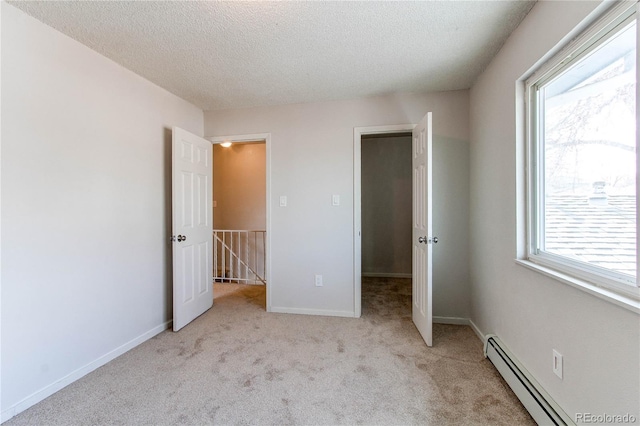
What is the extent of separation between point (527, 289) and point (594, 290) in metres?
0.54

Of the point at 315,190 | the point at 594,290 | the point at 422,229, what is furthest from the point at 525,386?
the point at 315,190

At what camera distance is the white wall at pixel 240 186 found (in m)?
4.82

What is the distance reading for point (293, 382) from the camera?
1712 mm

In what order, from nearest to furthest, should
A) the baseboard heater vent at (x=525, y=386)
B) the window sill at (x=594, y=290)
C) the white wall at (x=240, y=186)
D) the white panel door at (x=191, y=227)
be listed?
the window sill at (x=594, y=290) → the baseboard heater vent at (x=525, y=386) → the white panel door at (x=191, y=227) → the white wall at (x=240, y=186)

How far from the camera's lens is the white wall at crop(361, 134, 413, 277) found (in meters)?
4.49

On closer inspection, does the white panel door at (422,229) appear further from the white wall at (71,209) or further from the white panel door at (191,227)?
the white wall at (71,209)

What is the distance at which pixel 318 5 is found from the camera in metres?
1.47

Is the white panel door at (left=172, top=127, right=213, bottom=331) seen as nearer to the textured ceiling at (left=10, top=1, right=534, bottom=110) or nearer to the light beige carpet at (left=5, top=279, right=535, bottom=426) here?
the light beige carpet at (left=5, top=279, right=535, bottom=426)

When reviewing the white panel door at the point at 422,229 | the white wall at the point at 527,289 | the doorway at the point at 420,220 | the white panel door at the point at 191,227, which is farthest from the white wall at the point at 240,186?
the white wall at the point at 527,289

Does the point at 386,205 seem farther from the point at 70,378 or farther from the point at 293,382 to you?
the point at 70,378

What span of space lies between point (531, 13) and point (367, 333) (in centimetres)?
258

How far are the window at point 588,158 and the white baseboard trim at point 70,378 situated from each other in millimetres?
3043

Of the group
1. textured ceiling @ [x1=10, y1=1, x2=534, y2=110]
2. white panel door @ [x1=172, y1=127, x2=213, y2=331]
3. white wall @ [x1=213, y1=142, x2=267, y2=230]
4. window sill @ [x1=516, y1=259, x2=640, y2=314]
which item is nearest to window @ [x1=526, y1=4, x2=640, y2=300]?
window sill @ [x1=516, y1=259, x2=640, y2=314]

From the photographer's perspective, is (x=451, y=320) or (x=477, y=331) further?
(x=451, y=320)
